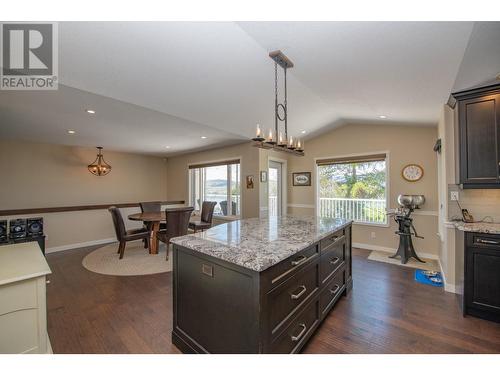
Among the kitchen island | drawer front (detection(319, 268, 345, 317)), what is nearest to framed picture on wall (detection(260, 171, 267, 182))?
drawer front (detection(319, 268, 345, 317))

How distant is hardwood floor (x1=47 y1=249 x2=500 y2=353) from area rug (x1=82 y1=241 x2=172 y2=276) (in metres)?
0.27

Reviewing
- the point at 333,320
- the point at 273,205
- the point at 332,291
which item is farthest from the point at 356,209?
the point at 333,320

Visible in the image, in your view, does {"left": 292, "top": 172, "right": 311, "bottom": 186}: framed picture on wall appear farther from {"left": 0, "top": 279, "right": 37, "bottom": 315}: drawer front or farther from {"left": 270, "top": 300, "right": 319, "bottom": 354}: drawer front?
{"left": 0, "top": 279, "right": 37, "bottom": 315}: drawer front

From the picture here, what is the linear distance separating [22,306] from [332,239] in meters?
2.38

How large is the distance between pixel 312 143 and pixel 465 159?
10.5 ft

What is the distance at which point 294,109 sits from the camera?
3.66m

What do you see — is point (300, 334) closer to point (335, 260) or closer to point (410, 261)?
point (335, 260)

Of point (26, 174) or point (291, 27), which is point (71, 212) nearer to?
point (26, 174)

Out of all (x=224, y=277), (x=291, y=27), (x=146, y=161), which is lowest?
(x=224, y=277)

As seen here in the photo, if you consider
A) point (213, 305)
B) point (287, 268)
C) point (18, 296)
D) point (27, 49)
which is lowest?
point (213, 305)

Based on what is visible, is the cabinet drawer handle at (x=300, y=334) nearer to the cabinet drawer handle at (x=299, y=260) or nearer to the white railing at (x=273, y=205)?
the cabinet drawer handle at (x=299, y=260)

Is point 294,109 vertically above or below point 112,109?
above

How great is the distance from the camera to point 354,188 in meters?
4.86
